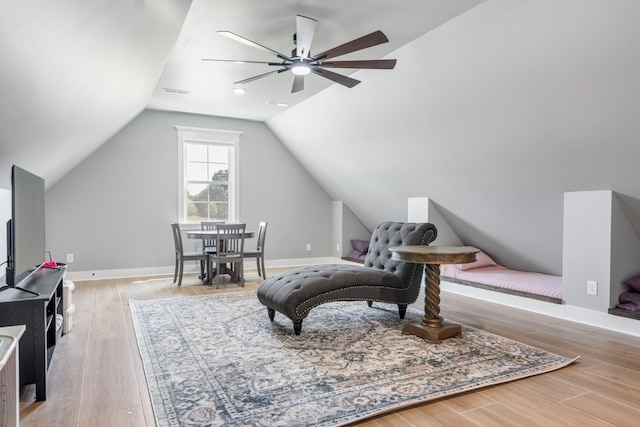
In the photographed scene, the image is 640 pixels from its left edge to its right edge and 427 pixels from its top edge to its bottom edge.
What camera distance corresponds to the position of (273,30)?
11.1 feet

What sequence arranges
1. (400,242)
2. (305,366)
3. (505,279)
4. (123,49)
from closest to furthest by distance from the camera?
(305,366) < (123,49) < (400,242) < (505,279)

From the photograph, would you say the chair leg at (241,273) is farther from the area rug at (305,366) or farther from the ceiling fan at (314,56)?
the ceiling fan at (314,56)

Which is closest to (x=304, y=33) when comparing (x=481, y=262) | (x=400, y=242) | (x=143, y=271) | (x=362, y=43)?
(x=362, y=43)

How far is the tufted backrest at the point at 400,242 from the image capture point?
3.67m

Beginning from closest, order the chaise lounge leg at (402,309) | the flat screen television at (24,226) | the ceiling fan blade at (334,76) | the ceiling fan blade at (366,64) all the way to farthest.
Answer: the flat screen television at (24,226), the ceiling fan blade at (366,64), the ceiling fan blade at (334,76), the chaise lounge leg at (402,309)

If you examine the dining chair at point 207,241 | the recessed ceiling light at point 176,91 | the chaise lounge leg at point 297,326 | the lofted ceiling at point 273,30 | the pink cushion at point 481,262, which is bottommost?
the chaise lounge leg at point 297,326

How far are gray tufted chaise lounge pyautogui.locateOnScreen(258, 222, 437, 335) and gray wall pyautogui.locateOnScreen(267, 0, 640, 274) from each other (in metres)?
1.14

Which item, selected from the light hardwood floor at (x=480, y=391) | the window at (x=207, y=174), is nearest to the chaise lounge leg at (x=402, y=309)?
the light hardwood floor at (x=480, y=391)

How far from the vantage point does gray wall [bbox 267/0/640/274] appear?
2.72m

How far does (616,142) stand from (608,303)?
143 centimetres

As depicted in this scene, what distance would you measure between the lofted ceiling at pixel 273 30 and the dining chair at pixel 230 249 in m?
1.77

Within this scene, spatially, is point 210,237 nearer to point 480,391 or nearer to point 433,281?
point 433,281

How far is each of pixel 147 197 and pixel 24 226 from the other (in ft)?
12.7

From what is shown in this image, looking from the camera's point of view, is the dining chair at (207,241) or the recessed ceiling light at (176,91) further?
the dining chair at (207,241)
